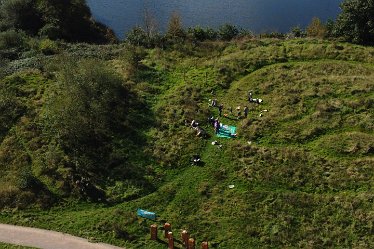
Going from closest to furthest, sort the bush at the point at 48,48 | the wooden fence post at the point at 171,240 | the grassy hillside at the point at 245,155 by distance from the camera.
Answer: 1. the wooden fence post at the point at 171,240
2. the grassy hillside at the point at 245,155
3. the bush at the point at 48,48

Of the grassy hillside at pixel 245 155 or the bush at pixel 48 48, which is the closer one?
the grassy hillside at pixel 245 155

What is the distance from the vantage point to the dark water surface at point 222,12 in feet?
296

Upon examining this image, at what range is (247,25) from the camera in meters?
88.7

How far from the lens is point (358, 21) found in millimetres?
66125

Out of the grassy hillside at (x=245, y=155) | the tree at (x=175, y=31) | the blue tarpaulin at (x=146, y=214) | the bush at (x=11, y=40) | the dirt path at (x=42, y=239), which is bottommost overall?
the dirt path at (x=42, y=239)

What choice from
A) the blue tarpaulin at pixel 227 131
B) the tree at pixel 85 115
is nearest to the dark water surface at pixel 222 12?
the tree at pixel 85 115

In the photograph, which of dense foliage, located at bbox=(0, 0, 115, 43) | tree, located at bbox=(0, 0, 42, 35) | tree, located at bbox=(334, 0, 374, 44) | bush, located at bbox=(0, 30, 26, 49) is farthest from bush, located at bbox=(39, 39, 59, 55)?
tree, located at bbox=(334, 0, 374, 44)

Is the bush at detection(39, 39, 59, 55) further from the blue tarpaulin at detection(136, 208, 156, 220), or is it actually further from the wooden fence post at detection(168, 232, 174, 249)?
the wooden fence post at detection(168, 232, 174, 249)

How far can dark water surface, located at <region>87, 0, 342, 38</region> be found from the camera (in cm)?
9031

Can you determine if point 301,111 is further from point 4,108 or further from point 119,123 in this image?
point 4,108

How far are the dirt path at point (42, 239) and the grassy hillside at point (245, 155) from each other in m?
0.84

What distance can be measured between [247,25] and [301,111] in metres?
39.8

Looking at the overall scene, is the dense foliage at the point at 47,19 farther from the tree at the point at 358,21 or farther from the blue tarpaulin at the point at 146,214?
the blue tarpaulin at the point at 146,214

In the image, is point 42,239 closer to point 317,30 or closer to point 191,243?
point 191,243
